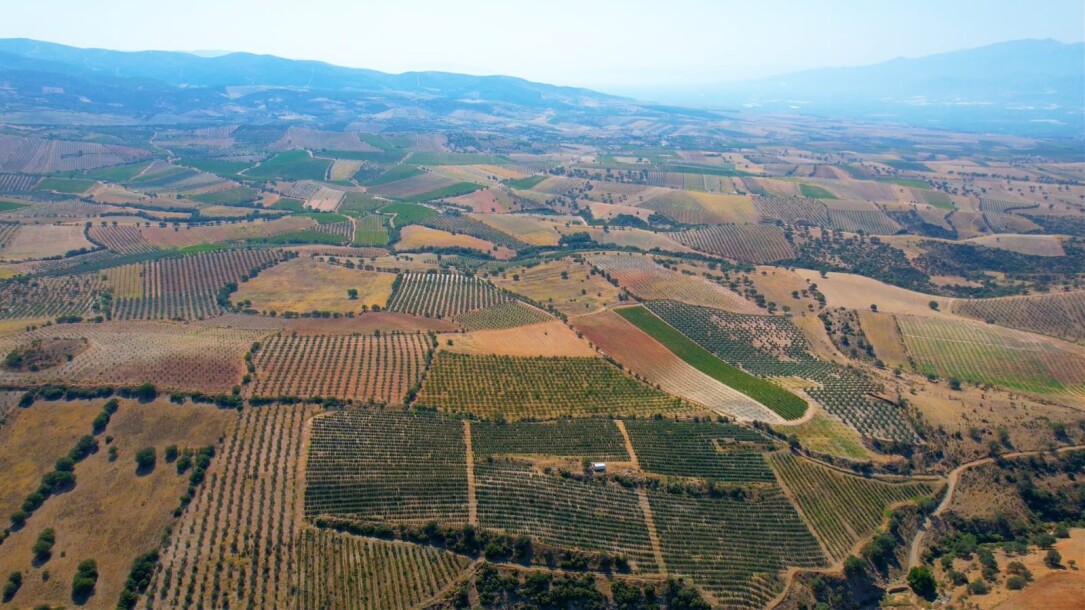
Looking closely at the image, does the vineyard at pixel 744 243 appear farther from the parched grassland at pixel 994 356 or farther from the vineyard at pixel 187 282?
the vineyard at pixel 187 282

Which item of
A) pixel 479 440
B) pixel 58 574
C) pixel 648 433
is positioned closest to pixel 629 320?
pixel 648 433

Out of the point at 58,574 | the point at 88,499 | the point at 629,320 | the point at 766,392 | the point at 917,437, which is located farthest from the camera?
the point at 629,320

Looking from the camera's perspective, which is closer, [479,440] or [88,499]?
[88,499]

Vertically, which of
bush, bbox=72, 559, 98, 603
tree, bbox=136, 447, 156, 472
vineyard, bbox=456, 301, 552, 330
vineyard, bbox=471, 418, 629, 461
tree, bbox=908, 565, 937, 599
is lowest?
tree, bbox=908, 565, 937, 599

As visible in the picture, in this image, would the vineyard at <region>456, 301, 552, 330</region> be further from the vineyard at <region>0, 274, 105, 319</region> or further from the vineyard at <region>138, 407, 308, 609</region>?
the vineyard at <region>0, 274, 105, 319</region>

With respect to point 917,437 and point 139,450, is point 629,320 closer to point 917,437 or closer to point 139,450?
point 917,437

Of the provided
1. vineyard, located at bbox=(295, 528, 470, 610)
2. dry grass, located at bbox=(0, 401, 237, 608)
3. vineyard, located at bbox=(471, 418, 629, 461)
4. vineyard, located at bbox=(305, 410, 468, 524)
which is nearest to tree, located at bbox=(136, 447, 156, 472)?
dry grass, located at bbox=(0, 401, 237, 608)
